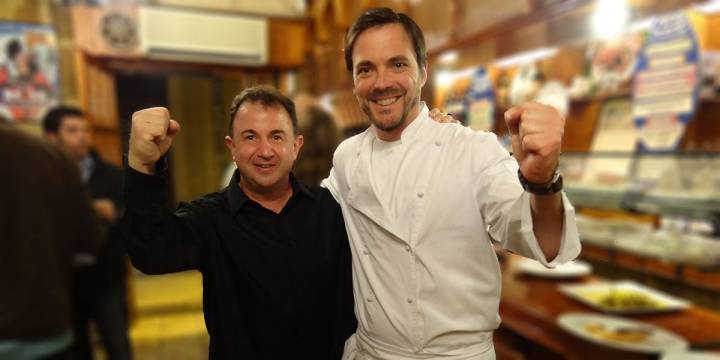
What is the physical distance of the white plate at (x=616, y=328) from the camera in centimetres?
163

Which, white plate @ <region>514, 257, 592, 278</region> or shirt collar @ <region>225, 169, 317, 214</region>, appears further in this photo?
white plate @ <region>514, 257, 592, 278</region>

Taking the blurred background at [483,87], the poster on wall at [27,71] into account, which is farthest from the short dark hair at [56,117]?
the poster on wall at [27,71]

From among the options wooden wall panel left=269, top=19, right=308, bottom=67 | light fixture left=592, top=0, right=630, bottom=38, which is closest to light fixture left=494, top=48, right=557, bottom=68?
light fixture left=592, top=0, right=630, bottom=38

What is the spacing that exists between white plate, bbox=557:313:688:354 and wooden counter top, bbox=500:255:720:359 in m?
0.05

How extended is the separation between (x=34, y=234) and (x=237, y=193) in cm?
131

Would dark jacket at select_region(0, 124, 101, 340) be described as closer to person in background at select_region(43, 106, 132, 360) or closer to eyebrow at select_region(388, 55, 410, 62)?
person in background at select_region(43, 106, 132, 360)

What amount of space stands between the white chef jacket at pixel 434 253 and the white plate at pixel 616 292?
1498 millimetres

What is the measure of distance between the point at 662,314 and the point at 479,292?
1.66m

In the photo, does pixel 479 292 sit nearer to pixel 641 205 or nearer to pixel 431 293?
pixel 431 293

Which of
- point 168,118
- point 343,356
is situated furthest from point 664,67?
point 168,118

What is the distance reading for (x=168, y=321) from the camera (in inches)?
191

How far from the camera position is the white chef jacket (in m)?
0.81

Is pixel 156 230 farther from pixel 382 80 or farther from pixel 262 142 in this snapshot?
pixel 382 80

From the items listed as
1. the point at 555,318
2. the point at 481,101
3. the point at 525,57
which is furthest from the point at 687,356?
the point at 481,101
